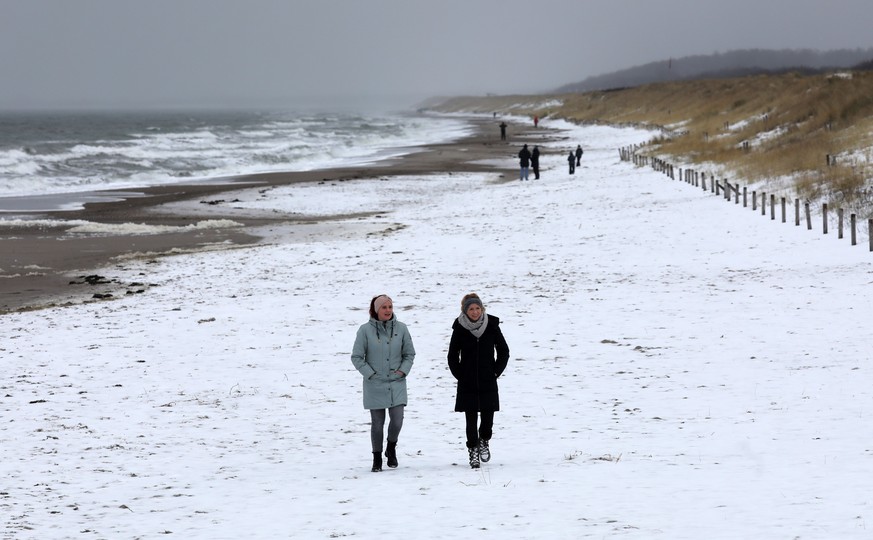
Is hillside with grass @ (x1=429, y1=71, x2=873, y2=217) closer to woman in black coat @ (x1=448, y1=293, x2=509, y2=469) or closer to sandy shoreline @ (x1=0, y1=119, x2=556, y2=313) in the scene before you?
sandy shoreline @ (x1=0, y1=119, x2=556, y2=313)

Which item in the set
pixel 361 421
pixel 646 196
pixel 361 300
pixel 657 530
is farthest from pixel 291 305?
pixel 646 196

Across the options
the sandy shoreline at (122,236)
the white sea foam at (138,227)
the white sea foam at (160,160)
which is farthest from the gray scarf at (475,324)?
the white sea foam at (160,160)

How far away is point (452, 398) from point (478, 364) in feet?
11.0

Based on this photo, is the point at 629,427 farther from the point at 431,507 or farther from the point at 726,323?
the point at 726,323

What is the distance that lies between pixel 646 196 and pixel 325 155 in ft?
127

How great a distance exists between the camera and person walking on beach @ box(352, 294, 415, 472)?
9438 millimetres

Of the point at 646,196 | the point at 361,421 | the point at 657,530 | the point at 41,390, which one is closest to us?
the point at 657,530

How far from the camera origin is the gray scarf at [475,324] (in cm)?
935

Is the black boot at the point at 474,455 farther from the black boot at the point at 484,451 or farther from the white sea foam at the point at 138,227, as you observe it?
the white sea foam at the point at 138,227

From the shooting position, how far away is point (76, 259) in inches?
1019

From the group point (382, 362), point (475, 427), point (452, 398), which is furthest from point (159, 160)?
point (475, 427)

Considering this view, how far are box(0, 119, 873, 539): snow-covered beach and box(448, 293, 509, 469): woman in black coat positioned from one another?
0.40 m

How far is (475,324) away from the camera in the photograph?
9367 mm

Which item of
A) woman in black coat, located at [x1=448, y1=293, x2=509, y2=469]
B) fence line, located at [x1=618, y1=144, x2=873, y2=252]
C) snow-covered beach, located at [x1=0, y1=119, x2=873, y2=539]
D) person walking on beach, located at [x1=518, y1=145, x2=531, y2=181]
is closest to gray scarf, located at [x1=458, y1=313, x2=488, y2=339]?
woman in black coat, located at [x1=448, y1=293, x2=509, y2=469]
